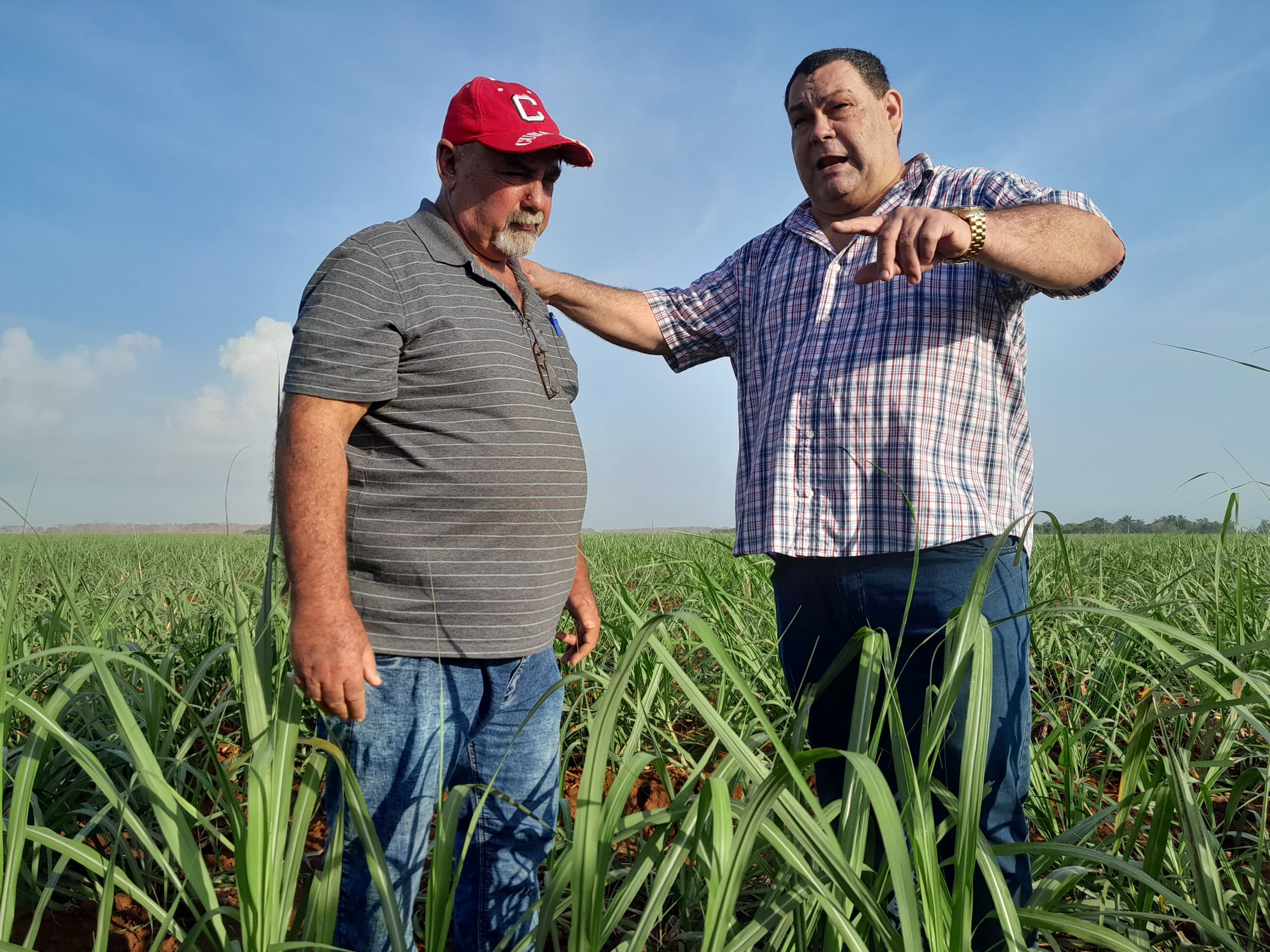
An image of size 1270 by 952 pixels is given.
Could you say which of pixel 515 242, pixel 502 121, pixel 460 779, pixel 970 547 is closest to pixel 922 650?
pixel 970 547

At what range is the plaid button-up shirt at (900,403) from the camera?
1760mm

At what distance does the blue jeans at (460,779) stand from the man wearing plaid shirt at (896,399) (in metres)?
0.67

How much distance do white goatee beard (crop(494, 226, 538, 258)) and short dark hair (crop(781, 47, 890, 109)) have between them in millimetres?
800

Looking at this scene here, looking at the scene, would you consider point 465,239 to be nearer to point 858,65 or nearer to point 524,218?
point 524,218

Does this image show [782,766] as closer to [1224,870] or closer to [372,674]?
[372,674]

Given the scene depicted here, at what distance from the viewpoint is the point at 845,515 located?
5.95ft

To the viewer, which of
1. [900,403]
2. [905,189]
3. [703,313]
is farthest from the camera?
[703,313]

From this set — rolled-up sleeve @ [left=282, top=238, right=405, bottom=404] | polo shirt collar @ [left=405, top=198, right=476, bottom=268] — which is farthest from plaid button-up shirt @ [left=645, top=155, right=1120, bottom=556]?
rolled-up sleeve @ [left=282, top=238, right=405, bottom=404]

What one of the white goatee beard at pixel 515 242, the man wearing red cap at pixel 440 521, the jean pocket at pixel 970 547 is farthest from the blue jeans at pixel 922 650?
the white goatee beard at pixel 515 242

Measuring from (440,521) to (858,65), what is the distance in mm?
1500

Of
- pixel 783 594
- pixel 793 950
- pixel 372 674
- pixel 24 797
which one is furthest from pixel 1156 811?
pixel 24 797

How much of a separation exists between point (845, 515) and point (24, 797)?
1563 millimetres

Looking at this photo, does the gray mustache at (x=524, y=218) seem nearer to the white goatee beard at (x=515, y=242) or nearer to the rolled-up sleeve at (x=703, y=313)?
the white goatee beard at (x=515, y=242)

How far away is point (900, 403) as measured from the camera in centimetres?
178
